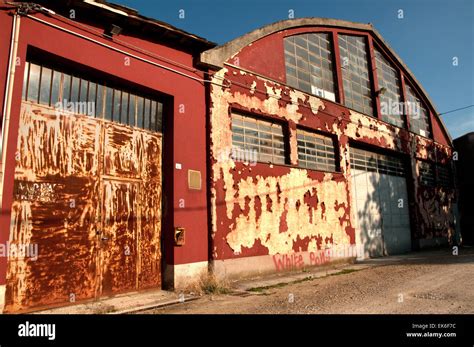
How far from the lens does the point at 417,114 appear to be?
58.6 ft

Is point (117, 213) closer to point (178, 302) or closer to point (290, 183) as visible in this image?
point (178, 302)

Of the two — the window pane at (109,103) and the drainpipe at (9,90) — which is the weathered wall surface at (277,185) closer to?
the window pane at (109,103)

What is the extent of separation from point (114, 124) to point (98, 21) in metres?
2.09

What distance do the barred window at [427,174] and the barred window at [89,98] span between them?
13.9 m

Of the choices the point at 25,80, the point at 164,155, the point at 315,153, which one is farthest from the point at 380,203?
the point at 25,80

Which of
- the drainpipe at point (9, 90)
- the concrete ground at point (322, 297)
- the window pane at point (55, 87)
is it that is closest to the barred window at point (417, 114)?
the concrete ground at point (322, 297)

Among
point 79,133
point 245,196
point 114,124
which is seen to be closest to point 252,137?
point 245,196

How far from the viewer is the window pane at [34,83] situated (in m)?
6.03

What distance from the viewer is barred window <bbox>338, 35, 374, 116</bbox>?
45.0ft

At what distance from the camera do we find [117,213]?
6.93 metres

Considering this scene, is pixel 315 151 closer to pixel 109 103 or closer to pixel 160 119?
pixel 160 119

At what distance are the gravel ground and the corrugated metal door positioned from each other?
4261 mm

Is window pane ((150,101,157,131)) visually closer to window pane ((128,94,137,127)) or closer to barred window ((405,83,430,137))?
window pane ((128,94,137,127))

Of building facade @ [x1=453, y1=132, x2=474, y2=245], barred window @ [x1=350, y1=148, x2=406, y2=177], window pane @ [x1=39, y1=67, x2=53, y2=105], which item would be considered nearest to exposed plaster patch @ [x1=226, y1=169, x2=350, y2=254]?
barred window @ [x1=350, y1=148, x2=406, y2=177]
